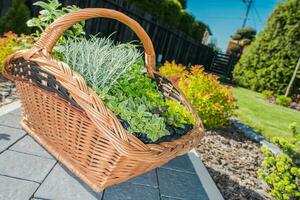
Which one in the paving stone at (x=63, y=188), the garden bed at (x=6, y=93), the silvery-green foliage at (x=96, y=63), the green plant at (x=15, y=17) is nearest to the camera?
the paving stone at (x=63, y=188)

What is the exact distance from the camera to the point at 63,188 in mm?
1746

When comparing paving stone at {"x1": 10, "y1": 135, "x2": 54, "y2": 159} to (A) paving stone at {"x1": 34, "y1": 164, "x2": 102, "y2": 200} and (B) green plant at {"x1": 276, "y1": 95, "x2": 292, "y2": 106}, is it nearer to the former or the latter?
(A) paving stone at {"x1": 34, "y1": 164, "x2": 102, "y2": 200}

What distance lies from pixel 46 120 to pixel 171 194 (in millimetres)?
1003

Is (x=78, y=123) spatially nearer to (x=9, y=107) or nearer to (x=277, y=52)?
(x=9, y=107)

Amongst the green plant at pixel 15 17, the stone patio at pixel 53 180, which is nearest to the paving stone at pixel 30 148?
the stone patio at pixel 53 180

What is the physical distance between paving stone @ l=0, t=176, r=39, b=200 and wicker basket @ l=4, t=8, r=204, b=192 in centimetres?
23

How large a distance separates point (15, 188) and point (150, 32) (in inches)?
287

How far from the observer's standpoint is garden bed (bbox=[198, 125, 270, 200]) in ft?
8.87

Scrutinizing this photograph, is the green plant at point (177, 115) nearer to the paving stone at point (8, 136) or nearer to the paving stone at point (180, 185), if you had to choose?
the paving stone at point (180, 185)

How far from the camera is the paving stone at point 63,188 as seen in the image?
166 centimetres

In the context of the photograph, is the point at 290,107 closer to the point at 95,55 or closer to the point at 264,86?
the point at 264,86

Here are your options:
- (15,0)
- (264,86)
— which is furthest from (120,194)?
(264,86)

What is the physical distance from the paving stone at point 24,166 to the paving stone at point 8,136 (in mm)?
105

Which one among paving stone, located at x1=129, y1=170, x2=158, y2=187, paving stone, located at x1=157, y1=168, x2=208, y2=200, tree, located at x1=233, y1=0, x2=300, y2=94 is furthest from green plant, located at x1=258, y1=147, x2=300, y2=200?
tree, located at x1=233, y1=0, x2=300, y2=94
